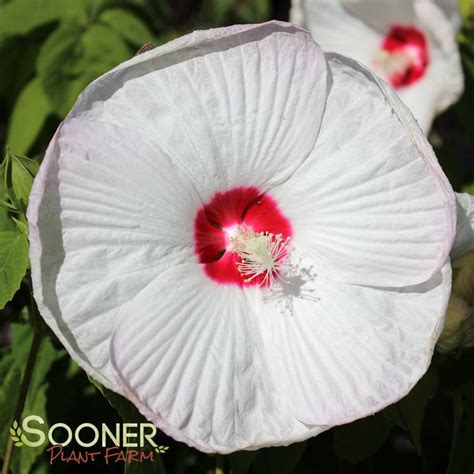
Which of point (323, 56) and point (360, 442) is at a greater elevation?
point (323, 56)

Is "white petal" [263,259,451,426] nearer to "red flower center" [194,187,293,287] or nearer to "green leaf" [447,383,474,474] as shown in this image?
"red flower center" [194,187,293,287]

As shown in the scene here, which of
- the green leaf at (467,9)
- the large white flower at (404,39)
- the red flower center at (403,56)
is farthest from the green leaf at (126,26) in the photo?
the green leaf at (467,9)

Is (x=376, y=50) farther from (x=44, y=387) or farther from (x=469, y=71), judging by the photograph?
(x=44, y=387)

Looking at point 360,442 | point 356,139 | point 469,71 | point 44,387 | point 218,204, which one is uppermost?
point 356,139

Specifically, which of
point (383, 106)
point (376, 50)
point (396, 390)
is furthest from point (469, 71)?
point (396, 390)

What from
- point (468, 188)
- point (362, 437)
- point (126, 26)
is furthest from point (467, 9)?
point (362, 437)

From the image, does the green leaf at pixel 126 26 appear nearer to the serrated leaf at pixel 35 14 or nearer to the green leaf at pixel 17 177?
the serrated leaf at pixel 35 14

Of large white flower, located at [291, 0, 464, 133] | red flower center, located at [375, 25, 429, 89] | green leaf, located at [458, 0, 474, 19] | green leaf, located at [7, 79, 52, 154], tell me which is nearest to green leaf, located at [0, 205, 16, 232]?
green leaf, located at [7, 79, 52, 154]

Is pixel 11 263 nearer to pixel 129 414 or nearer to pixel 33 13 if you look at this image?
Result: pixel 129 414
